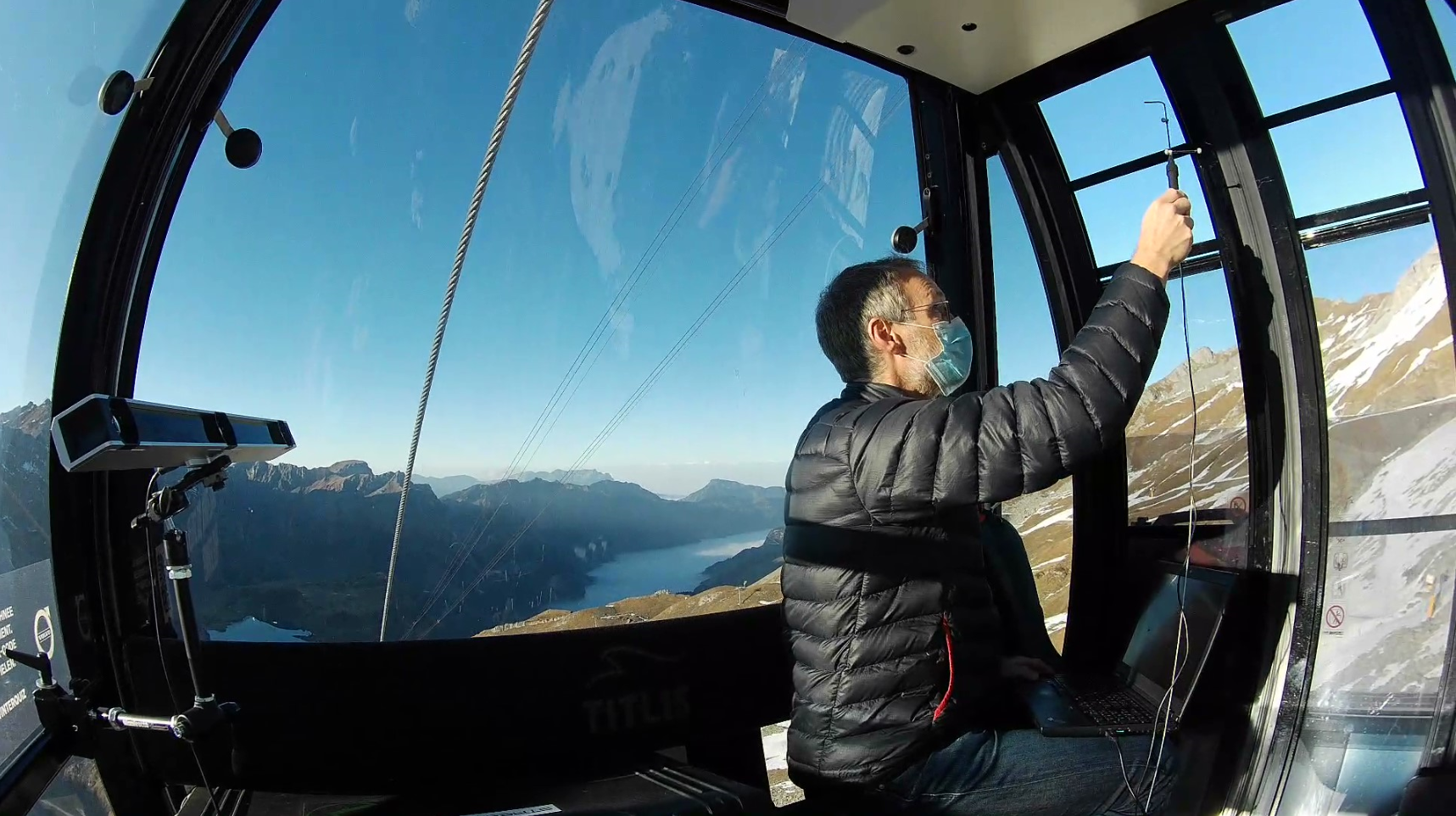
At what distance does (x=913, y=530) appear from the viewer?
5.54ft

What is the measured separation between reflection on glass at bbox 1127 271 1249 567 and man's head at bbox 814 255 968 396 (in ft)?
2.38

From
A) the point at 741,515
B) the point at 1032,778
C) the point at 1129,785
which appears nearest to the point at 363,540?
the point at 741,515

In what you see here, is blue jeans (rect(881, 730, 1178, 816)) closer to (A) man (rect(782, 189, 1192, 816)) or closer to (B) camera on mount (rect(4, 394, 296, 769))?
(A) man (rect(782, 189, 1192, 816))

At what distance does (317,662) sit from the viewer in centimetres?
211

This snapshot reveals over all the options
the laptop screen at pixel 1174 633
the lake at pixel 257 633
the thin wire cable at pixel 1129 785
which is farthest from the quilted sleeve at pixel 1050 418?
the lake at pixel 257 633

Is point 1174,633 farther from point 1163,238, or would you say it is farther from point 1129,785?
point 1163,238

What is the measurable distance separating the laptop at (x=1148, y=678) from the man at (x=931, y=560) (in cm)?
12

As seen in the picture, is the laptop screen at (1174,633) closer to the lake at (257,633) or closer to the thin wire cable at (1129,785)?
the thin wire cable at (1129,785)

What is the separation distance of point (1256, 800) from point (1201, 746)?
153mm

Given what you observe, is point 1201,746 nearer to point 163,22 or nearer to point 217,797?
point 217,797

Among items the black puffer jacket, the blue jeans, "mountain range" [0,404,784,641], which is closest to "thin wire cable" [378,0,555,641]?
"mountain range" [0,404,784,641]

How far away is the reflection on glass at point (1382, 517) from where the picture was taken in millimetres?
1685

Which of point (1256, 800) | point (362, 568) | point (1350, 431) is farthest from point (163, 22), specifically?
point (1256, 800)

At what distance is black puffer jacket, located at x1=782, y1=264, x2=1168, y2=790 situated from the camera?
1.53m
